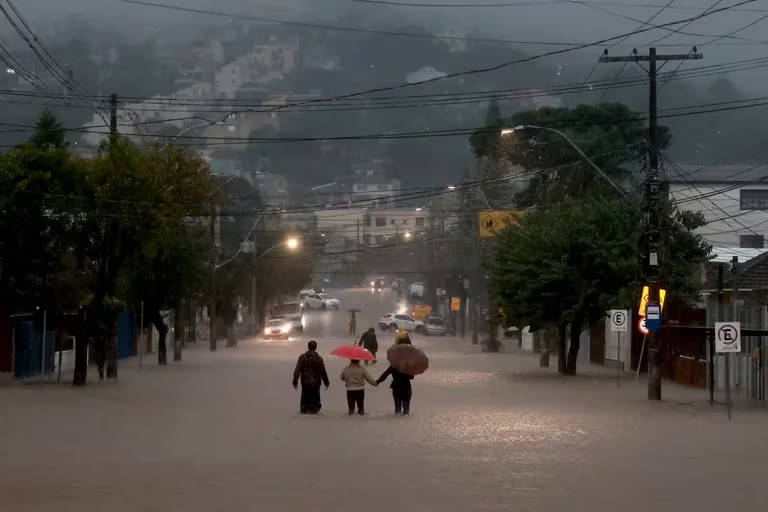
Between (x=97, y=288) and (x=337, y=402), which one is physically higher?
(x=97, y=288)

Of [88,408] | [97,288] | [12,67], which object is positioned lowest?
[88,408]

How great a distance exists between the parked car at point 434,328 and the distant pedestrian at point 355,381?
72.5 m

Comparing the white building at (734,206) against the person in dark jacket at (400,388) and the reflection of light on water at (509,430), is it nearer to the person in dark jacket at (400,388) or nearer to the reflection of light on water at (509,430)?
the reflection of light on water at (509,430)

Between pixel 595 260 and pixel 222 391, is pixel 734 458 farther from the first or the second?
pixel 595 260

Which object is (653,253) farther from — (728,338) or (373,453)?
(373,453)

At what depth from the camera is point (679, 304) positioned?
43562mm

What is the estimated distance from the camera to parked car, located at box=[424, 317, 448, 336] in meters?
97.9

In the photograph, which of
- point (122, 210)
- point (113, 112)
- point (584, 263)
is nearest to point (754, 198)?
point (584, 263)

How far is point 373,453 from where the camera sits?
59.6 ft

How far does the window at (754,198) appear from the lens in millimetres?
77812

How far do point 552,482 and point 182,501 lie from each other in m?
4.33

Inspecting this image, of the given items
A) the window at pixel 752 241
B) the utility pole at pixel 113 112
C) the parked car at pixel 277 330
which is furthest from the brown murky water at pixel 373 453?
the parked car at pixel 277 330

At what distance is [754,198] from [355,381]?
5802 cm

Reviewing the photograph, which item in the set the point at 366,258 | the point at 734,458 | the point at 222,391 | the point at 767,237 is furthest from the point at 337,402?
the point at 366,258
